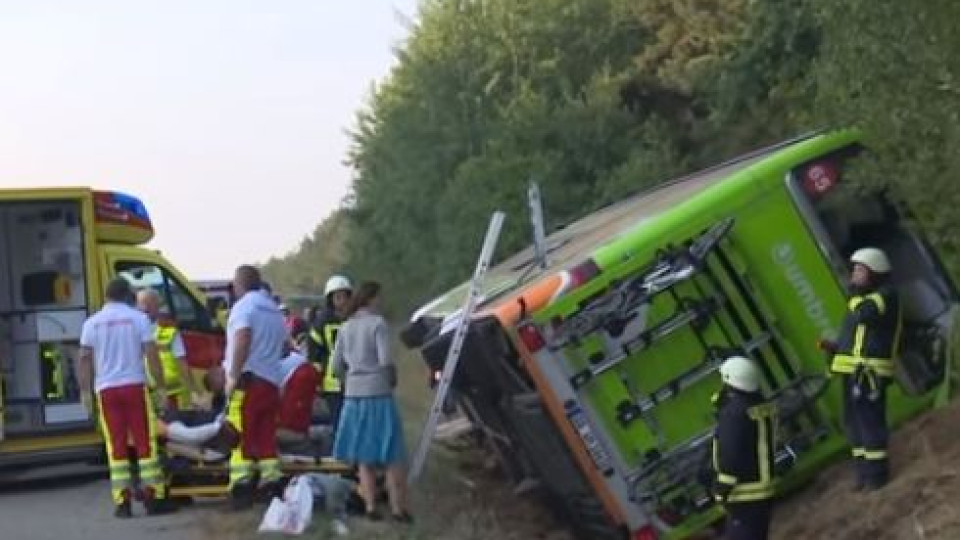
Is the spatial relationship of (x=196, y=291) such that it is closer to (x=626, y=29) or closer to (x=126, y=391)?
(x=126, y=391)

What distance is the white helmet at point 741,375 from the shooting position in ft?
30.9

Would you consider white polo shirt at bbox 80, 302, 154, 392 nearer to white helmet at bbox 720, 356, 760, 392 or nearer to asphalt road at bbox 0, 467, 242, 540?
asphalt road at bbox 0, 467, 242, 540

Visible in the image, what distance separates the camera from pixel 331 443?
→ 13469 mm

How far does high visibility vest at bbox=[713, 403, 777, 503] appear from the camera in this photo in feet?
31.0

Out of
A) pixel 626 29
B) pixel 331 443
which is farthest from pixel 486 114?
pixel 331 443

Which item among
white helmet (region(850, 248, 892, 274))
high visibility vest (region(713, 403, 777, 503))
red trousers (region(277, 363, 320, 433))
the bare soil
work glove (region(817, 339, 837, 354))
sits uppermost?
red trousers (region(277, 363, 320, 433))

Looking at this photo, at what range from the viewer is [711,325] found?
34.1ft

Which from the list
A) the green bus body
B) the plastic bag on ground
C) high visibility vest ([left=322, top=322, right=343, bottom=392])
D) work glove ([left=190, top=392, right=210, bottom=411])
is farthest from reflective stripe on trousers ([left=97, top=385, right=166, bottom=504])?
the green bus body

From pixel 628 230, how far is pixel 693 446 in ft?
4.87

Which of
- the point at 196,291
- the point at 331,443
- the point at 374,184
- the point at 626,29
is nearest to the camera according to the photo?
the point at 331,443

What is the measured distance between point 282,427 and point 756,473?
16.3 feet

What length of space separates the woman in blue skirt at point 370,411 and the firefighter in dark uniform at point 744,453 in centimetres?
274

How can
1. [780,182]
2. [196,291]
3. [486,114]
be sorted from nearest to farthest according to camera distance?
[780,182]
[196,291]
[486,114]

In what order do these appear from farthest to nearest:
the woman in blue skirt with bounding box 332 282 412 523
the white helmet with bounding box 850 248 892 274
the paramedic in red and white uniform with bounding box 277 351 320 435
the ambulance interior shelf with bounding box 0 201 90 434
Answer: the ambulance interior shelf with bounding box 0 201 90 434 < the paramedic in red and white uniform with bounding box 277 351 320 435 < the woman in blue skirt with bounding box 332 282 412 523 < the white helmet with bounding box 850 248 892 274
